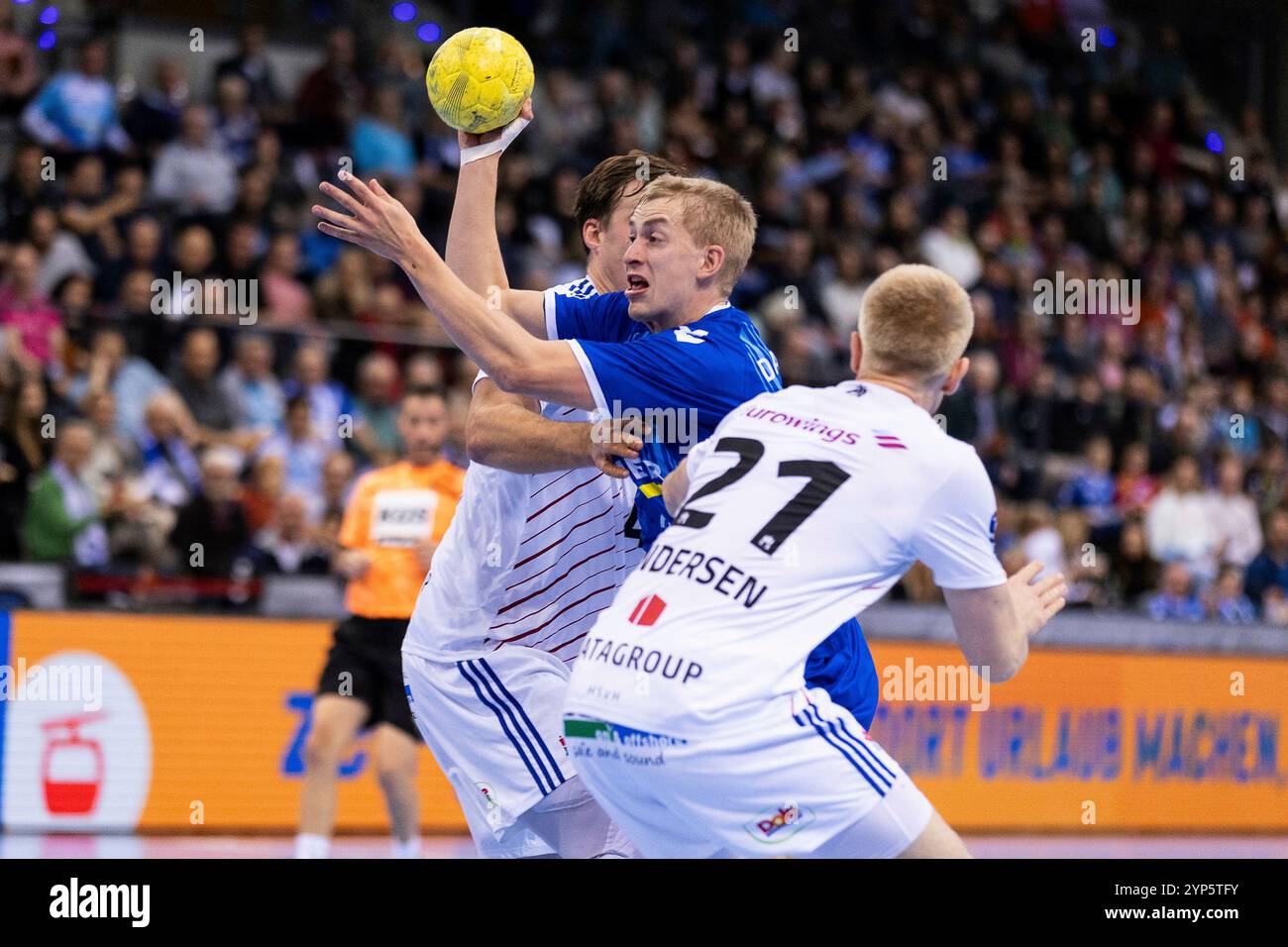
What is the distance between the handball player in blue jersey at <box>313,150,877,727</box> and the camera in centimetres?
507

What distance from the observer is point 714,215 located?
538 centimetres

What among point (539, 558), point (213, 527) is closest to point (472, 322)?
point (539, 558)

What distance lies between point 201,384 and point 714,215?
7.63m

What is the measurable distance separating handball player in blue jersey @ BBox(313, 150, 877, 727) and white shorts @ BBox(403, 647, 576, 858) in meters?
0.71

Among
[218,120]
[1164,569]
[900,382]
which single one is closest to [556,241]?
[218,120]

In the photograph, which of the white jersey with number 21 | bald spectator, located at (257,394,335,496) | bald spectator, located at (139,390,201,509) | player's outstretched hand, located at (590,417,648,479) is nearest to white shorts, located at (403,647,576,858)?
player's outstretched hand, located at (590,417,648,479)

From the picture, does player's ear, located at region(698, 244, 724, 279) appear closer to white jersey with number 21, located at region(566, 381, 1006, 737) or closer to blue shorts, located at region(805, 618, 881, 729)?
white jersey with number 21, located at region(566, 381, 1006, 737)

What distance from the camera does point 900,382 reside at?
4.73m

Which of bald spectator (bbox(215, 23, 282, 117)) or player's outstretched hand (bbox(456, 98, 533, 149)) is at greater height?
bald spectator (bbox(215, 23, 282, 117))

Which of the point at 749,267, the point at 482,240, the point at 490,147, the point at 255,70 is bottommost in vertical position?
the point at 482,240

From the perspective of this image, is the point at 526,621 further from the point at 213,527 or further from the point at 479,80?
the point at 213,527

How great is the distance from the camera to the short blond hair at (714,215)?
535 centimetres

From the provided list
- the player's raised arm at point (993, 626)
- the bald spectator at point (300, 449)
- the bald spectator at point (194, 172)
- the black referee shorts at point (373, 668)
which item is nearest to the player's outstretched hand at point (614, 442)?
the player's raised arm at point (993, 626)

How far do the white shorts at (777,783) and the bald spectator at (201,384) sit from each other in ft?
26.9
